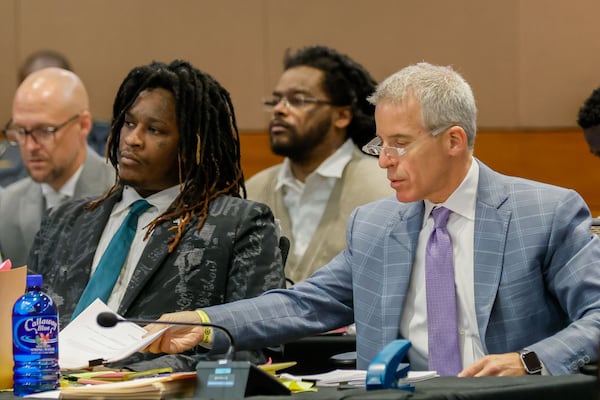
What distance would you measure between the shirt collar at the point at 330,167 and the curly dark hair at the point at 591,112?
→ 1223 mm

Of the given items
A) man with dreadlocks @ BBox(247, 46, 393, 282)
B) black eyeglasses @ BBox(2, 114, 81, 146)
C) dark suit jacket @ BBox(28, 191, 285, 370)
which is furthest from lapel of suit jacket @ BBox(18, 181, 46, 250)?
dark suit jacket @ BBox(28, 191, 285, 370)

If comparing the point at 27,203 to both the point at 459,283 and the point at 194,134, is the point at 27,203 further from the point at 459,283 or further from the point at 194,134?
the point at 459,283

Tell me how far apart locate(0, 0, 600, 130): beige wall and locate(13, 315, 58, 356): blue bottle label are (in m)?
3.95

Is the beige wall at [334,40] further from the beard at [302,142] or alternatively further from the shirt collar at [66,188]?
the shirt collar at [66,188]

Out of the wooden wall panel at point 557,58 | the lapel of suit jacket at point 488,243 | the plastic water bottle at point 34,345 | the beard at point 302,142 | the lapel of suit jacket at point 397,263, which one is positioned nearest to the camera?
the plastic water bottle at point 34,345

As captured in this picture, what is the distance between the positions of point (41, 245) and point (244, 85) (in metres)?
2.93

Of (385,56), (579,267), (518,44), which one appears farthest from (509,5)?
(579,267)

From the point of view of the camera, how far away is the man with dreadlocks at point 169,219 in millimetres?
3170

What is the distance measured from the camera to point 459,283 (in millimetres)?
2768

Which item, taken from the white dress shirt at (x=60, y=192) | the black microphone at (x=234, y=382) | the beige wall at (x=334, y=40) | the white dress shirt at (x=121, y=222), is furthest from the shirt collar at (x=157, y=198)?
the beige wall at (x=334, y=40)

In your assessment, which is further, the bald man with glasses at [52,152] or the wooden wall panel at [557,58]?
the wooden wall panel at [557,58]

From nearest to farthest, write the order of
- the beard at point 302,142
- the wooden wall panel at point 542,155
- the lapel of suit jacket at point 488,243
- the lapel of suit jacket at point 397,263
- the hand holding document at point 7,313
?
the hand holding document at point 7,313, the lapel of suit jacket at point 488,243, the lapel of suit jacket at point 397,263, the beard at point 302,142, the wooden wall panel at point 542,155

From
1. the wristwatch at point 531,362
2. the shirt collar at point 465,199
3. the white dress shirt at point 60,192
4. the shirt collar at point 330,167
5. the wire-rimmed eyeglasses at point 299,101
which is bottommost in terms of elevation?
the wristwatch at point 531,362

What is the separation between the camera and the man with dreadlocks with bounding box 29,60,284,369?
10.4 feet
